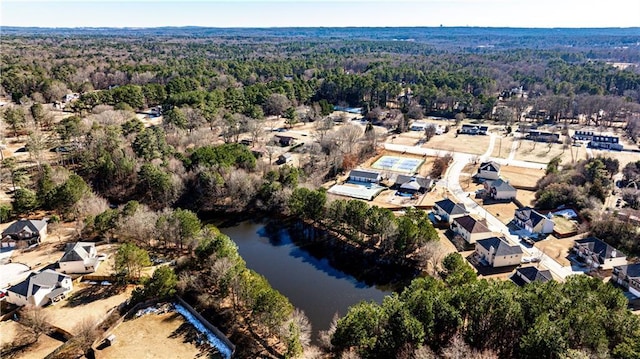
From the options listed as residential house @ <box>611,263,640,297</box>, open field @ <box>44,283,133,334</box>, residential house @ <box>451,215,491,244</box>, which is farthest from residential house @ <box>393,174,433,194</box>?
open field @ <box>44,283,133,334</box>

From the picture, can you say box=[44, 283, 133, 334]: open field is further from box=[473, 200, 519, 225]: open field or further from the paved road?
box=[473, 200, 519, 225]: open field

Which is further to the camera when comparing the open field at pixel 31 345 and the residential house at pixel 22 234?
the residential house at pixel 22 234

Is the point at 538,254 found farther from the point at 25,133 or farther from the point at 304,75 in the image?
the point at 304,75

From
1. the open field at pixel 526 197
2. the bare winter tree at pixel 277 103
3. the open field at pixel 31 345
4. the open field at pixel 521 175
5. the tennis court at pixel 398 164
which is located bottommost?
the open field at pixel 526 197

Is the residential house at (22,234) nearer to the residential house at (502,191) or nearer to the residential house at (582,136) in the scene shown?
the residential house at (502,191)

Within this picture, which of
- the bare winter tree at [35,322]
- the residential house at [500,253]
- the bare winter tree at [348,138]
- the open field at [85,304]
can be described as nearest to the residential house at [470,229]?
the residential house at [500,253]
